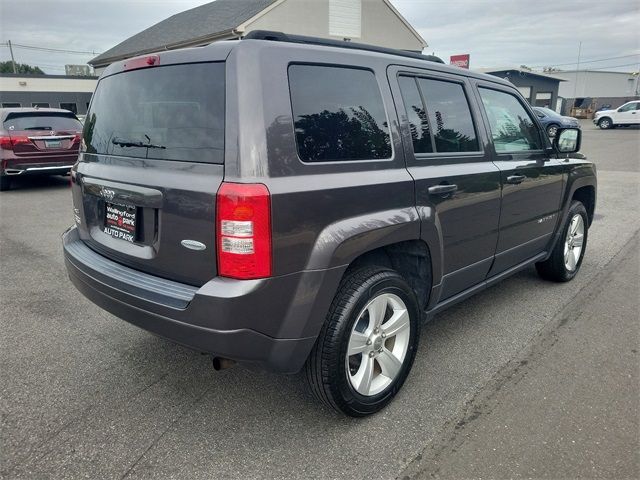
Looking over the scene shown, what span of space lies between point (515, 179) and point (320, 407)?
2.18m

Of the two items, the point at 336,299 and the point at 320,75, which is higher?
the point at 320,75

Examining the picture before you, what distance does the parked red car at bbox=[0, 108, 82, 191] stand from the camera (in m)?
9.07

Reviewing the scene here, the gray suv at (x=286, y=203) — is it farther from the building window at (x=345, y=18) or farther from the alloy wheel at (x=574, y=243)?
the building window at (x=345, y=18)

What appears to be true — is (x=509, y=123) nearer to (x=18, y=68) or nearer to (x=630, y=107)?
(x=630, y=107)

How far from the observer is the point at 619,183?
10.8 metres

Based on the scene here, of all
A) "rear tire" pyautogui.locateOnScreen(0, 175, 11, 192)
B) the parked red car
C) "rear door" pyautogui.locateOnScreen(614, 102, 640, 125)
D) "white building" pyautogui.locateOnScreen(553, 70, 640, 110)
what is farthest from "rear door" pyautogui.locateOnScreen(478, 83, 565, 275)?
"white building" pyautogui.locateOnScreen(553, 70, 640, 110)

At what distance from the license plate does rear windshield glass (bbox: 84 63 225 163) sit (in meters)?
0.29

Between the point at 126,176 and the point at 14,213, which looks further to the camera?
the point at 14,213

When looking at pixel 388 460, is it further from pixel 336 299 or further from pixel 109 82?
pixel 109 82

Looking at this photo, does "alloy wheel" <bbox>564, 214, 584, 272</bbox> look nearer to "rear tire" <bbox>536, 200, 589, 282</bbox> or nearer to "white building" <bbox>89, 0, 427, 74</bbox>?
"rear tire" <bbox>536, 200, 589, 282</bbox>

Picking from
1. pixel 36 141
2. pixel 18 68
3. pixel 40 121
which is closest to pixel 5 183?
pixel 36 141

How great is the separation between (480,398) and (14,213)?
777cm

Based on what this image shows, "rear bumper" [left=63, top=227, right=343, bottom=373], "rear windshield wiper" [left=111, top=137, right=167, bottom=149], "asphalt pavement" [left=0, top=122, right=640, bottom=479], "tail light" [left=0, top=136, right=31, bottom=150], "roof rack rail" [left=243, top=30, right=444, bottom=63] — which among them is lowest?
"asphalt pavement" [left=0, top=122, right=640, bottom=479]

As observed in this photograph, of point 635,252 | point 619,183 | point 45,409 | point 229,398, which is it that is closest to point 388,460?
point 229,398
